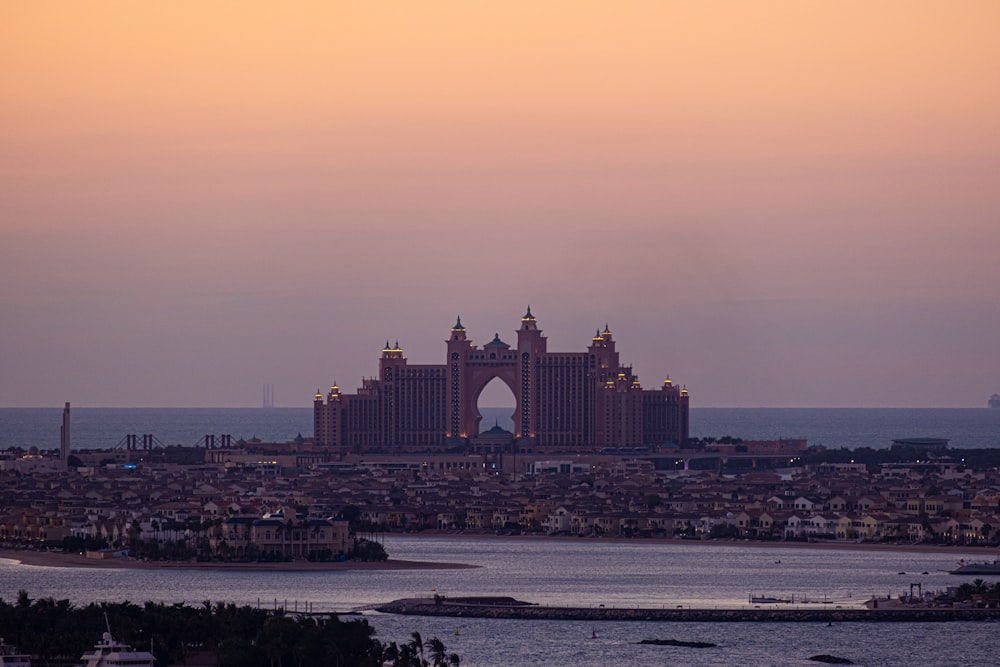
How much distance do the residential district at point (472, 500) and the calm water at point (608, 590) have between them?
5.95 m

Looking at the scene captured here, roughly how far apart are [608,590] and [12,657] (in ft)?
135

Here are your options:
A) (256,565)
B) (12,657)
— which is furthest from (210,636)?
(256,565)

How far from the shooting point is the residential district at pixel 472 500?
12412 centimetres

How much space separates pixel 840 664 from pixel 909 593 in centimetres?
1966

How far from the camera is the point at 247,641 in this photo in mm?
66250

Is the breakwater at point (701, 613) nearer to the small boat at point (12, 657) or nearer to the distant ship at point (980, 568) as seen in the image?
the distant ship at point (980, 568)

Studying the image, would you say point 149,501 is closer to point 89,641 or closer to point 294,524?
point 294,524

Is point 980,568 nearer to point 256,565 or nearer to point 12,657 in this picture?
point 256,565

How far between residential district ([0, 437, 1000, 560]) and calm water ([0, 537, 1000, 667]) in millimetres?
5950

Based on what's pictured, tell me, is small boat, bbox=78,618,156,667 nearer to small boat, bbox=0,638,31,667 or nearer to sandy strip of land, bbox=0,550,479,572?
small boat, bbox=0,638,31,667

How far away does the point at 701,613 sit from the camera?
293ft

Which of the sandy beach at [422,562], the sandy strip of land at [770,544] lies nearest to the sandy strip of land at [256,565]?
the sandy beach at [422,562]

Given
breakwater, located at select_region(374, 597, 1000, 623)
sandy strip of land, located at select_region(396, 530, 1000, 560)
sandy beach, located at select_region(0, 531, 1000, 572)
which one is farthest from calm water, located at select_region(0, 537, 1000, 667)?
sandy beach, located at select_region(0, 531, 1000, 572)

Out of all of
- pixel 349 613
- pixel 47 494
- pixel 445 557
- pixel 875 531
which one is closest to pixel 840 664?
pixel 349 613
